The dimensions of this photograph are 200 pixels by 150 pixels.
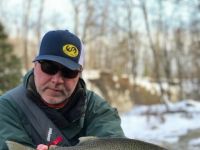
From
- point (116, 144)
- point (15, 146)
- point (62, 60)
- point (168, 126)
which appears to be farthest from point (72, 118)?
point (168, 126)

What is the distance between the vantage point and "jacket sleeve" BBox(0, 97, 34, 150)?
3.53 m

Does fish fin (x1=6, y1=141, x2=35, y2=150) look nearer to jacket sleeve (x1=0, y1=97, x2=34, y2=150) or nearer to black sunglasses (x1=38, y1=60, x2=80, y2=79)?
jacket sleeve (x1=0, y1=97, x2=34, y2=150)

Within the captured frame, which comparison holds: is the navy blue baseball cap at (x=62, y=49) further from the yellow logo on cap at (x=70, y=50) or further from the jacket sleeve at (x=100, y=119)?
the jacket sleeve at (x=100, y=119)

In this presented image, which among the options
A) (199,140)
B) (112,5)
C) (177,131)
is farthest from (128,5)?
(199,140)

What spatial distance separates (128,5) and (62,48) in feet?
113

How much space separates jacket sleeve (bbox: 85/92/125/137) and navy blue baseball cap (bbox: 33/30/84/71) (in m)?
0.31

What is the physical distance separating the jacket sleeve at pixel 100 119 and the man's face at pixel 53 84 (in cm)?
26

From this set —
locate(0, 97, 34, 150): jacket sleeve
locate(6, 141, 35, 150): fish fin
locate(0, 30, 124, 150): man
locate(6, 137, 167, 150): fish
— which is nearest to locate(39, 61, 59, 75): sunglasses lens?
locate(0, 30, 124, 150): man

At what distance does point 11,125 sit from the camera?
3615mm

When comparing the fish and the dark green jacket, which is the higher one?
the dark green jacket

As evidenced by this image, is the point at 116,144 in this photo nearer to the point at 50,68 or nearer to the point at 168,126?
the point at 50,68

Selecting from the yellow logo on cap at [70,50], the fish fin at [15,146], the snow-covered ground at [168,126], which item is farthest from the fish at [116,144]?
the snow-covered ground at [168,126]

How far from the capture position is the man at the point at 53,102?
3617 millimetres

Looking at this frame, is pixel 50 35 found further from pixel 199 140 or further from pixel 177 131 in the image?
pixel 177 131
